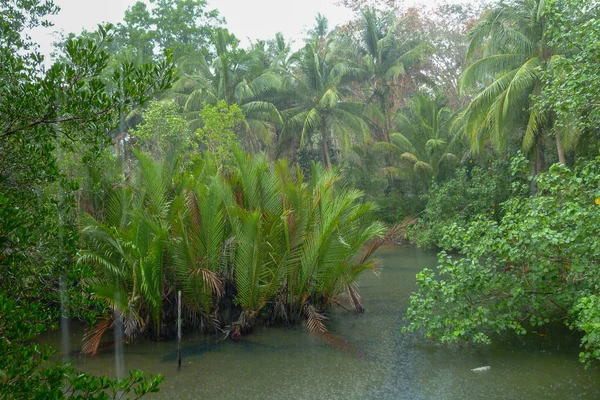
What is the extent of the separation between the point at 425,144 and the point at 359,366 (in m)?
15.3

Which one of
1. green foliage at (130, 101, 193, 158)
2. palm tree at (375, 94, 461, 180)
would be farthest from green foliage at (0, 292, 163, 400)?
palm tree at (375, 94, 461, 180)

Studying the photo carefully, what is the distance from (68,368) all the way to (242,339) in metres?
6.25

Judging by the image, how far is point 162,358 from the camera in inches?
295

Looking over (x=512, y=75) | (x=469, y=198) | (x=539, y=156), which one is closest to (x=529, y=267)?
(x=512, y=75)

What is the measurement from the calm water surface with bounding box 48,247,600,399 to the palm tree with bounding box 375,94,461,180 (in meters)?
12.6

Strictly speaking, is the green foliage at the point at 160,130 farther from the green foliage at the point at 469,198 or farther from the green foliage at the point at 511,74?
the green foliage at the point at 511,74

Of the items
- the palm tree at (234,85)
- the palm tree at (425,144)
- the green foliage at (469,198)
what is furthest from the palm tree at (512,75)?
the palm tree at (234,85)

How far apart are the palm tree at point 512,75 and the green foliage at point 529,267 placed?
664 cm

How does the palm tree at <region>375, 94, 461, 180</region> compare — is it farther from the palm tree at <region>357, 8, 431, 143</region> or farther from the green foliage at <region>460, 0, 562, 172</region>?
the green foliage at <region>460, 0, 562, 172</region>

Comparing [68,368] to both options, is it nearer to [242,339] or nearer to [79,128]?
[79,128]

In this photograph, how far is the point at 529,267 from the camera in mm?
6867

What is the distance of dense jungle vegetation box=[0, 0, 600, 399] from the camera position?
247 centimetres

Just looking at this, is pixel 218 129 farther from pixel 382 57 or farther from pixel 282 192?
pixel 382 57

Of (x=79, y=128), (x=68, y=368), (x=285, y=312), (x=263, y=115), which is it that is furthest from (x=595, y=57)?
(x=263, y=115)
